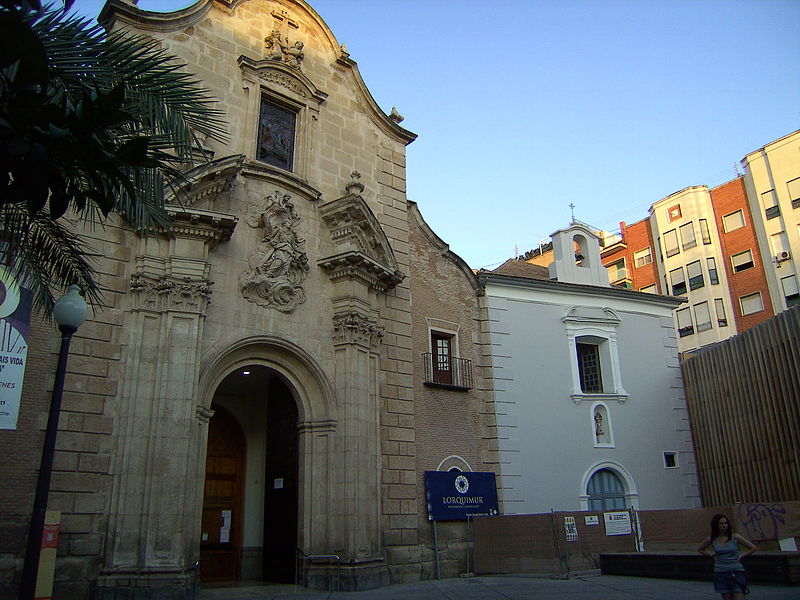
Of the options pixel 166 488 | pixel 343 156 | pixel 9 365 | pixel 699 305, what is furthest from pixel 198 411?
pixel 699 305

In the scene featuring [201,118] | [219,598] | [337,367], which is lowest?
[219,598]

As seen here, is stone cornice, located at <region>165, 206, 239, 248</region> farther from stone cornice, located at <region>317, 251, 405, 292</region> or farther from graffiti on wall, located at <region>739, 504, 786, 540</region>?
graffiti on wall, located at <region>739, 504, 786, 540</region>

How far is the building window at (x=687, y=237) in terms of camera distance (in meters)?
40.3

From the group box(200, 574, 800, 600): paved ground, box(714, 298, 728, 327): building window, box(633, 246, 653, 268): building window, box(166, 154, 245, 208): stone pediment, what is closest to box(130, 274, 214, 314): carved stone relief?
box(166, 154, 245, 208): stone pediment

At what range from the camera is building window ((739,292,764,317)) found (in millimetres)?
36906

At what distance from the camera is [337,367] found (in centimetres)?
1548

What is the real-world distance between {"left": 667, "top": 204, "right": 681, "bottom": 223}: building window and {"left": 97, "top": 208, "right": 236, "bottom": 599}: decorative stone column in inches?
1337

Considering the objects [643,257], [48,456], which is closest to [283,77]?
[48,456]

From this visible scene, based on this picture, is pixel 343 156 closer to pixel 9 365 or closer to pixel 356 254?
pixel 356 254

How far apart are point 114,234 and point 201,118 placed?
222 inches

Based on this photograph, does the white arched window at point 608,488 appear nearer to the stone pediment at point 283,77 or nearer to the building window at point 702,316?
the stone pediment at point 283,77

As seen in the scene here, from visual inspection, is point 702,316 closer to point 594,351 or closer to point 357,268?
point 594,351

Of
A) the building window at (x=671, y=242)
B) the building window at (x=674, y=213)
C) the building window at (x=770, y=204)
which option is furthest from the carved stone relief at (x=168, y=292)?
the building window at (x=674, y=213)

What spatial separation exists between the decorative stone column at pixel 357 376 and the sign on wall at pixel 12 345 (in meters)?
6.20
